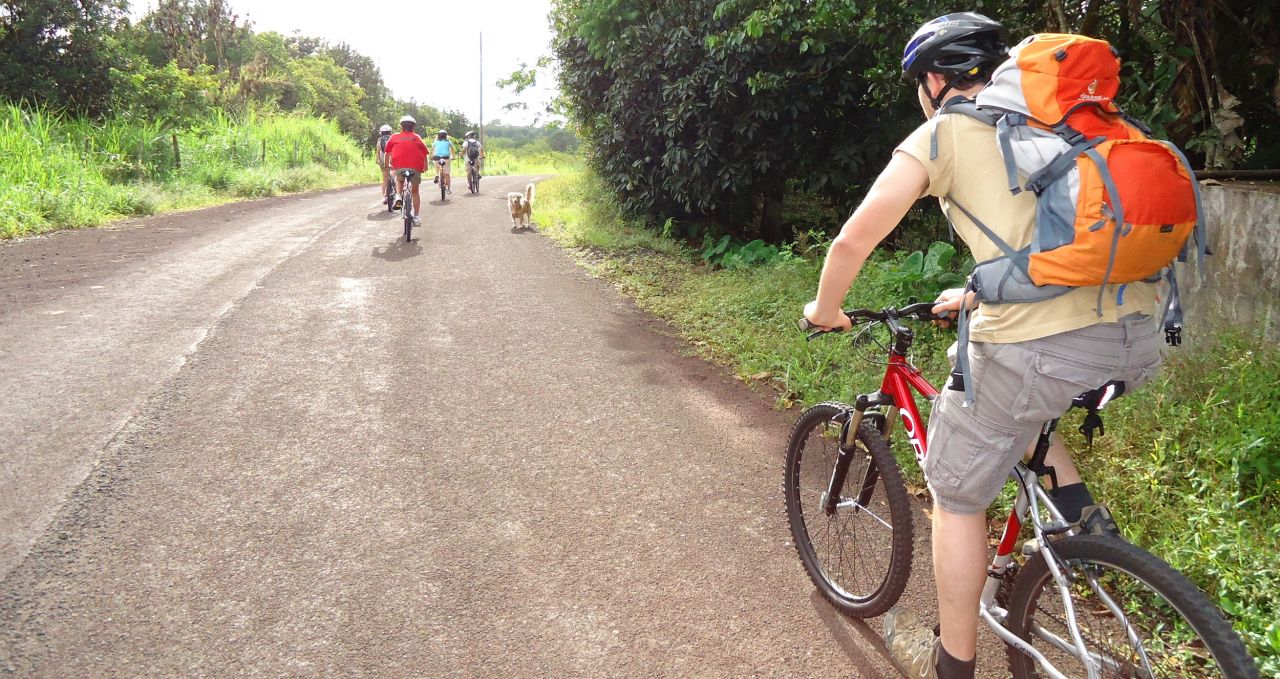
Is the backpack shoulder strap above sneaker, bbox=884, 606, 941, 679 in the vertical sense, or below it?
above

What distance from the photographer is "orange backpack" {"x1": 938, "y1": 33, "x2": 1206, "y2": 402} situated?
1.77 meters

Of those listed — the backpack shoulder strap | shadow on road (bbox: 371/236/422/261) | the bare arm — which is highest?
the backpack shoulder strap

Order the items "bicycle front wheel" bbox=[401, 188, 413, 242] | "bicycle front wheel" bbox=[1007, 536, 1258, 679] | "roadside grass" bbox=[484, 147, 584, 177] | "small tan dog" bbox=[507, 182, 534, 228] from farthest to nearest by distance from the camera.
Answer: "roadside grass" bbox=[484, 147, 584, 177] → "small tan dog" bbox=[507, 182, 534, 228] → "bicycle front wheel" bbox=[401, 188, 413, 242] → "bicycle front wheel" bbox=[1007, 536, 1258, 679]

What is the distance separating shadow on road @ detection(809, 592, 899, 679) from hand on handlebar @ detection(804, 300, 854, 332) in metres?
1.20

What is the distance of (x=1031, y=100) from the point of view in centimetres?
187

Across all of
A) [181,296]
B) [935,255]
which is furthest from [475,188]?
[935,255]

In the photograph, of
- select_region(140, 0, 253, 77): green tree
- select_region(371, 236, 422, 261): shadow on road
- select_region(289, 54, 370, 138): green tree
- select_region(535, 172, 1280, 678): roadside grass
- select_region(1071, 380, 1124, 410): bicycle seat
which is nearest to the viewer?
select_region(1071, 380, 1124, 410): bicycle seat

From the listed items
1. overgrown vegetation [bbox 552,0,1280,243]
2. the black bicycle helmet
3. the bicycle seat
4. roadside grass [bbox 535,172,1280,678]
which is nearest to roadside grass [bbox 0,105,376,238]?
overgrown vegetation [bbox 552,0,1280,243]

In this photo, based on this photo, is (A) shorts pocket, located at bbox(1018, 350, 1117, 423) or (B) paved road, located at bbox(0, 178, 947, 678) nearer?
(A) shorts pocket, located at bbox(1018, 350, 1117, 423)

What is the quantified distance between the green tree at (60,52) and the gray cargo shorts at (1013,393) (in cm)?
1987

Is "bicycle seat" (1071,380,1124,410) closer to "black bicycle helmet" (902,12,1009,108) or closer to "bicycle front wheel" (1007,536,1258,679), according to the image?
"bicycle front wheel" (1007,536,1258,679)

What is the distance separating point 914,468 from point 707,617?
1662 millimetres

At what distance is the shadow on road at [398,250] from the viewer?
10695mm

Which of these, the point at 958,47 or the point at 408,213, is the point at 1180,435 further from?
the point at 408,213
